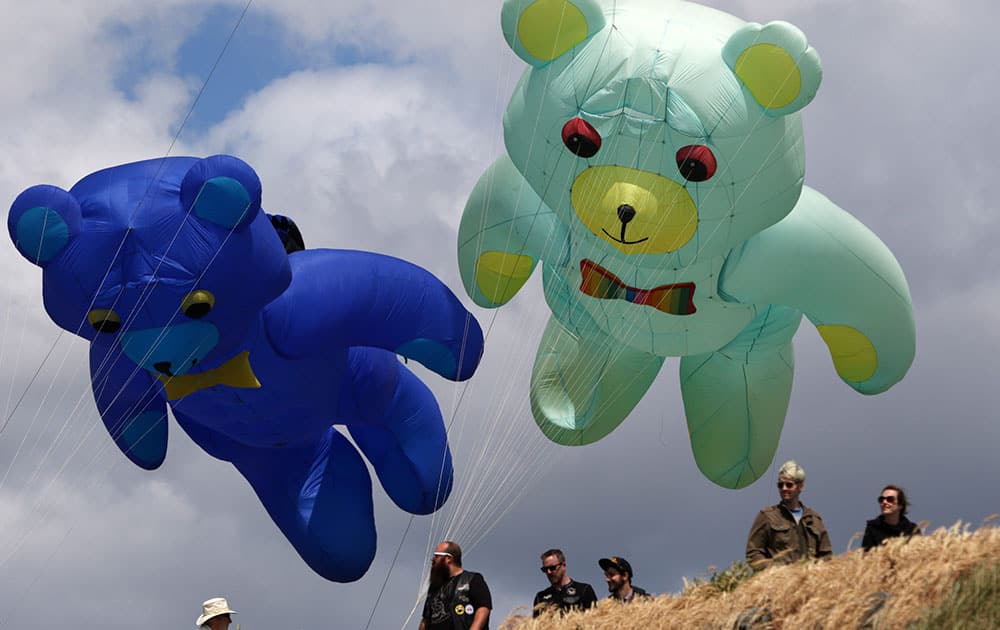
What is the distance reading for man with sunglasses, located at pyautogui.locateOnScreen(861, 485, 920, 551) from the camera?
8.90 metres

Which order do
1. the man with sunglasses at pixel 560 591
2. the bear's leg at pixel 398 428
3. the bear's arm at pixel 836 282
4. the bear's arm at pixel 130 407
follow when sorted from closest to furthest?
the man with sunglasses at pixel 560 591, the bear's arm at pixel 836 282, the bear's arm at pixel 130 407, the bear's leg at pixel 398 428

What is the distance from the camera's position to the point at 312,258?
39.1ft

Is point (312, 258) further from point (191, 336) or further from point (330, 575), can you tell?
point (330, 575)

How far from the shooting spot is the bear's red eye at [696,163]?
10.9 m

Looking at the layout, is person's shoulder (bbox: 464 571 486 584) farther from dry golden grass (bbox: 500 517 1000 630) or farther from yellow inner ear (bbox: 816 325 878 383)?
yellow inner ear (bbox: 816 325 878 383)

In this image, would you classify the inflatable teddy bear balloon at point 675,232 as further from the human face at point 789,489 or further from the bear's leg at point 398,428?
the human face at point 789,489

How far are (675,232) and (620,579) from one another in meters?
2.61

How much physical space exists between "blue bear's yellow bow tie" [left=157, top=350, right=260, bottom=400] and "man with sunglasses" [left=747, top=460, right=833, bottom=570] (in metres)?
4.18

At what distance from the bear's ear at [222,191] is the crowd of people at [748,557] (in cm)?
306

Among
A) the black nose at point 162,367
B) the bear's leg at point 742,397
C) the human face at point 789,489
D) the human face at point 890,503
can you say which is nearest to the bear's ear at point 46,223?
the black nose at point 162,367

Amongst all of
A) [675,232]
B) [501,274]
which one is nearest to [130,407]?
[501,274]

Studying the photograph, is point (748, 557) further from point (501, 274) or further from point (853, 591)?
point (501, 274)

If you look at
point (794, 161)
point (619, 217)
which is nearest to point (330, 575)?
point (619, 217)

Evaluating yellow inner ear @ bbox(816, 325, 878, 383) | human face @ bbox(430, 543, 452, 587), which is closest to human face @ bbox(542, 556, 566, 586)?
human face @ bbox(430, 543, 452, 587)
